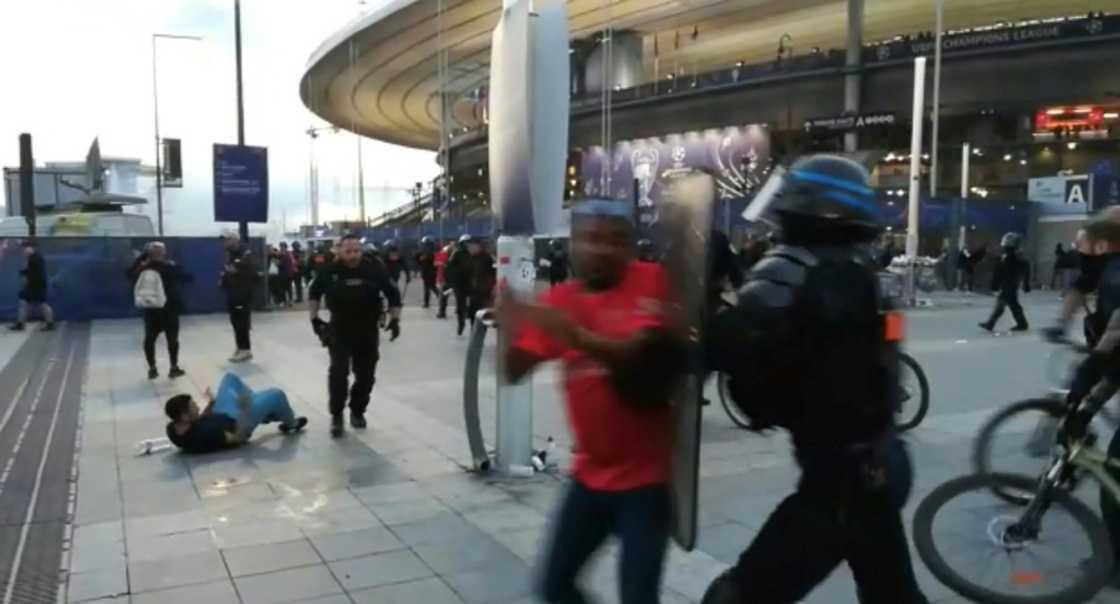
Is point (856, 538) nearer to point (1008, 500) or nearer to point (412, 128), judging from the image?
point (1008, 500)

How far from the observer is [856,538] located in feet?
7.16

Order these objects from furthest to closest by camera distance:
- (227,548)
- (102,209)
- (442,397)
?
(102,209), (442,397), (227,548)

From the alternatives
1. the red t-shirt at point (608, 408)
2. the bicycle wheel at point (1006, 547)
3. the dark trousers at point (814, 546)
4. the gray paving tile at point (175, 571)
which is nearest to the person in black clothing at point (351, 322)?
the gray paving tile at point (175, 571)

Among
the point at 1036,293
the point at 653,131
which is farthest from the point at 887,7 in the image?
the point at 1036,293

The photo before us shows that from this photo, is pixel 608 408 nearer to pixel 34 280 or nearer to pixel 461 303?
pixel 461 303

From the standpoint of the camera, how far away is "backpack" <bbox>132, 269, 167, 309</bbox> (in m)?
10.8

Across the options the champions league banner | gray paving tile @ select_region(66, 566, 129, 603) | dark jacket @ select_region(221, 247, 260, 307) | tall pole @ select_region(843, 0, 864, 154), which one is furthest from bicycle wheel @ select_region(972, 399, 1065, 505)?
tall pole @ select_region(843, 0, 864, 154)

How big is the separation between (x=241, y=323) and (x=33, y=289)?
7.21m

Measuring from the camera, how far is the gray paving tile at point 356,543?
15.4 ft

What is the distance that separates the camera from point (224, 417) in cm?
709

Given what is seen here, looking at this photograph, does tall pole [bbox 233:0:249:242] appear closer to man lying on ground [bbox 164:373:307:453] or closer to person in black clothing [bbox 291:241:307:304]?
person in black clothing [bbox 291:241:307:304]

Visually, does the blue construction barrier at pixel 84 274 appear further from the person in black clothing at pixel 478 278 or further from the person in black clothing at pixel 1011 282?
the person in black clothing at pixel 1011 282

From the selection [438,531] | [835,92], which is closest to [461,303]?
[438,531]

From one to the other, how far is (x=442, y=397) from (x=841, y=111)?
111 ft
